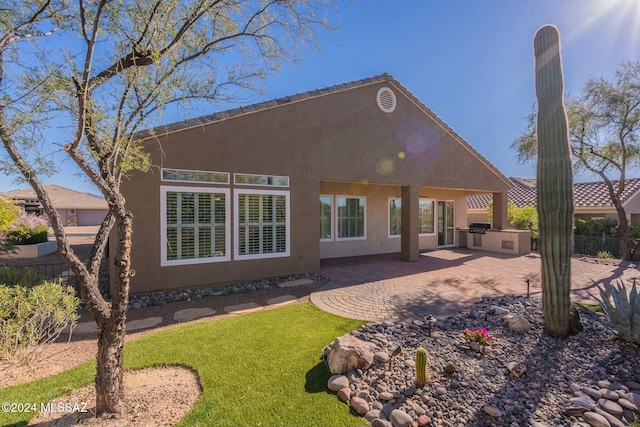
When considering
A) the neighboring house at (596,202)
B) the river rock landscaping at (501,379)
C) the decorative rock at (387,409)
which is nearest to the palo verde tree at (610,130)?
the neighboring house at (596,202)

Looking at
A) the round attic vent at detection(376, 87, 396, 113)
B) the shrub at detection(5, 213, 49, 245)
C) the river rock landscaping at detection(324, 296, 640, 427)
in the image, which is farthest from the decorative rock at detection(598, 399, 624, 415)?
the shrub at detection(5, 213, 49, 245)

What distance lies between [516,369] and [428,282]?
205 inches

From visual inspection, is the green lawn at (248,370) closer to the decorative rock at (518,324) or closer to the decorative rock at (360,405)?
the decorative rock at (360,405)

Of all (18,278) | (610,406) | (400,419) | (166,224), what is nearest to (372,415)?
(400,419)

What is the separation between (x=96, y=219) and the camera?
38656 mm

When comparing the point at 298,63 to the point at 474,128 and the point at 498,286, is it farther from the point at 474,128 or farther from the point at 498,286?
the point at 474,128

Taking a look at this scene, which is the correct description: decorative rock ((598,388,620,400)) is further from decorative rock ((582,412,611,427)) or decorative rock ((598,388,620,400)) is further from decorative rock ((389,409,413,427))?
decorative rock ((389,409,413,427))

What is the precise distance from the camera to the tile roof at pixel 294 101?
24.4 ft

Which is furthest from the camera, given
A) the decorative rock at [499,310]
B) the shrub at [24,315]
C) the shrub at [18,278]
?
the shrub at [18,278]

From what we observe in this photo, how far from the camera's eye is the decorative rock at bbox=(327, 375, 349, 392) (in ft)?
11.7

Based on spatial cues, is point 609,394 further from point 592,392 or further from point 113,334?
point 113,334

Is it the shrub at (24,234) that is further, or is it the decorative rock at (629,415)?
the shrub at (24,234)

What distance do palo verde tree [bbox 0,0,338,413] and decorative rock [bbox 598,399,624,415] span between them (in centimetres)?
556

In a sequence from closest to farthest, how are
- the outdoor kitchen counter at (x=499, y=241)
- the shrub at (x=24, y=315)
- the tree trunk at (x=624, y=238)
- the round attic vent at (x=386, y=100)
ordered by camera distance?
the shrub at (x=24, y=315) < the round attic vent at (x=386, y=100) < the tree trunk at (x=624, y=238) < the outdoor kitchen counter at (x=499, y=241)
